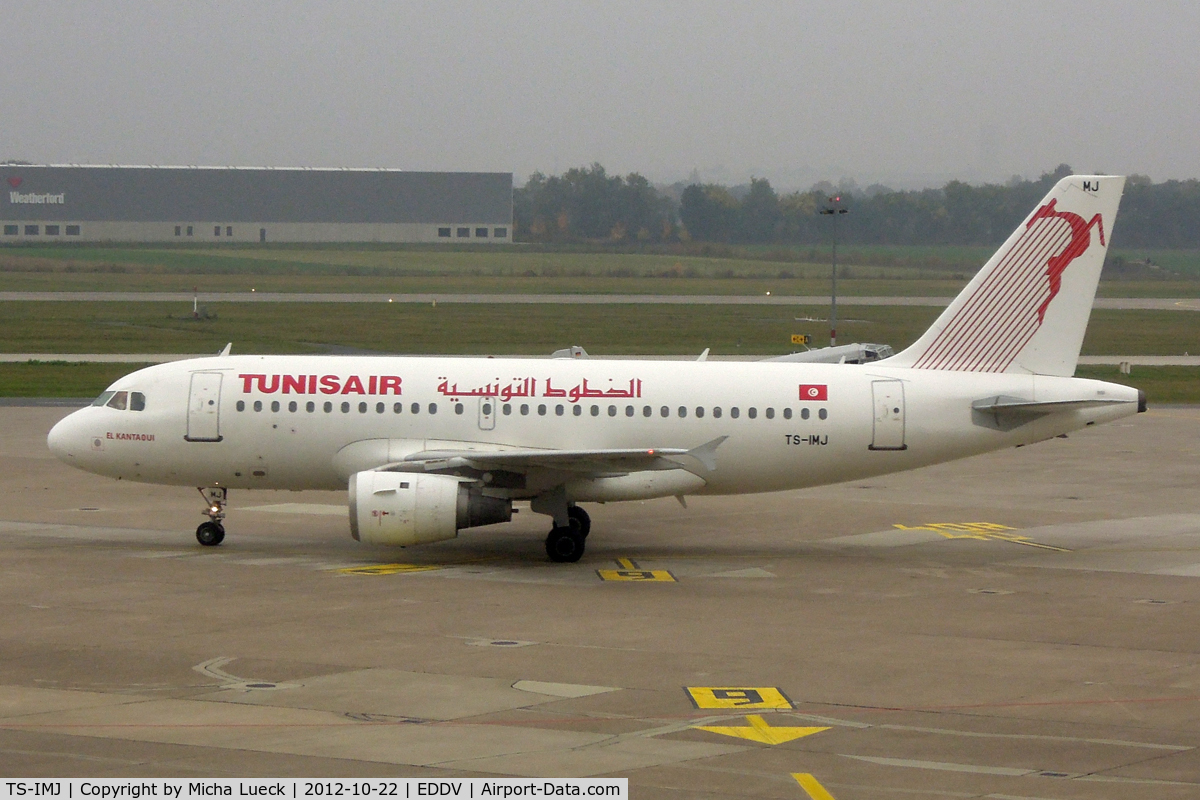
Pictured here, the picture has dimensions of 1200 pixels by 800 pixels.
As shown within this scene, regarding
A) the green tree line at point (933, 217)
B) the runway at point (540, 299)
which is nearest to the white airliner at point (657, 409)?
the runway at point (540, 299)

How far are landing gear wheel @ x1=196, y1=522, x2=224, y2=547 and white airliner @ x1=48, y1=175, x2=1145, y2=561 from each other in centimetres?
6

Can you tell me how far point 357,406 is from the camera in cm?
3125

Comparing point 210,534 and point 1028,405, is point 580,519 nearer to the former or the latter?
point 210,534

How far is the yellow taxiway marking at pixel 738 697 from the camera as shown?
19.2 metres

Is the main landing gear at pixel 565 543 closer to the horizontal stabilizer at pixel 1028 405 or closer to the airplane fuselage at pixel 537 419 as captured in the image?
the airplane fuselage at pixel 537 419

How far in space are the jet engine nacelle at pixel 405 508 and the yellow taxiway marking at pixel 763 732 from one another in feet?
38.2

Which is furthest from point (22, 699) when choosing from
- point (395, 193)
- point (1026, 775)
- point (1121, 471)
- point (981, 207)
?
point (395, 193)

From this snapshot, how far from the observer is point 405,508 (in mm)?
28578

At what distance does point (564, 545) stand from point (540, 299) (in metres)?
90.7

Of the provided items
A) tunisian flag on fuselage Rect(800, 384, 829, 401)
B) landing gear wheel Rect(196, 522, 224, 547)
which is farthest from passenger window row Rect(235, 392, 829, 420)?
landing gear wheel Rect(196, 522, 224, 547)

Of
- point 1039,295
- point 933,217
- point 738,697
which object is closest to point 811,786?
point 738,697

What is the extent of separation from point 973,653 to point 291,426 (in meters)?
15.3

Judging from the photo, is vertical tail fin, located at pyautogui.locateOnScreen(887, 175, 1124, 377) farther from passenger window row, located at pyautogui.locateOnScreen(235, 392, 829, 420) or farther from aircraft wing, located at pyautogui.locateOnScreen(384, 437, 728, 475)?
aircraft wing, located at pyautogui.locateOnScreen(384, 437, 728, 475)

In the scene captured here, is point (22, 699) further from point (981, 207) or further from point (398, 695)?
point (981, 207)
